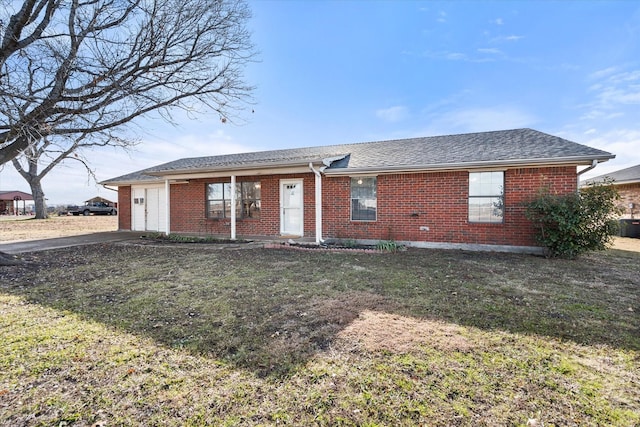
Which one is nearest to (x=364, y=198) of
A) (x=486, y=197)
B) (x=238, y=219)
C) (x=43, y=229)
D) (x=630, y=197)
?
(x=486, y=197)

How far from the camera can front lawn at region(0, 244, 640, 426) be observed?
2154mm

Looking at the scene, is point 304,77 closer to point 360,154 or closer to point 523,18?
point 360,154

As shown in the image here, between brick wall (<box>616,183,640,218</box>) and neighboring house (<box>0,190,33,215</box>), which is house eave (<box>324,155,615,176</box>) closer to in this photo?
brick wall (<box>616,183,640,218</box>)

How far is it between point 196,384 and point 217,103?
338 inches

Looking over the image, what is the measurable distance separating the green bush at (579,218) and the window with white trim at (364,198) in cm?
443

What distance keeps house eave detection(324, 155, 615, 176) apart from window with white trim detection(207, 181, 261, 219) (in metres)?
3.39

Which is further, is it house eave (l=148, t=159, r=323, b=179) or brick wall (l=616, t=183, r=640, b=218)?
brick wall (l=616, t=183, r=640, b=218)

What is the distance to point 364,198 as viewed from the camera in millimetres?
10250

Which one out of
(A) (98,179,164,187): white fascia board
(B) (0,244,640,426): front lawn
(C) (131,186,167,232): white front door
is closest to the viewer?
(B) (0,244,640,426): front lawn

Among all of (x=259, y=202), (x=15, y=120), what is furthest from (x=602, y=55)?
(x=15, y=120)

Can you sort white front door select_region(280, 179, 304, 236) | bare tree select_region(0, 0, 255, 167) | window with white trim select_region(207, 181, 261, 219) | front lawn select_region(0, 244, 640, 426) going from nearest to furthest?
front lawn select_region(0, 244, 640, 426) < bare tree select_region(0, 0, 255, 167) < white front door select_region(280, 179, 304, 236) < window with white trim select_region(207, 181, 261, 219)

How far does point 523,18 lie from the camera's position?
10.2m

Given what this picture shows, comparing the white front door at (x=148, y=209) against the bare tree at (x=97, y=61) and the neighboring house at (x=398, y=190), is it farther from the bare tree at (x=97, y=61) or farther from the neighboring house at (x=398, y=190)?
the bare tree at (x=97, y=61)

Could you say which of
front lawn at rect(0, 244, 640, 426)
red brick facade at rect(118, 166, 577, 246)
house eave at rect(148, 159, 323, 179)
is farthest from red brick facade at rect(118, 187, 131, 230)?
front lawn at rect(0, 244, 640, 426)
